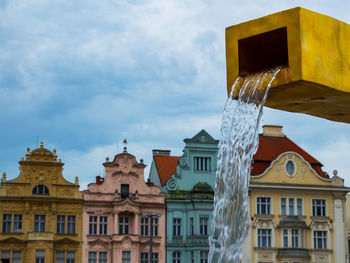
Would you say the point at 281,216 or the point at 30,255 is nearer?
the point at 30,255

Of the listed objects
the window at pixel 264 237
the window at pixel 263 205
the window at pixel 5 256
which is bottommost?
the window at pixel 5 256

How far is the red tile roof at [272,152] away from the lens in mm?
48750

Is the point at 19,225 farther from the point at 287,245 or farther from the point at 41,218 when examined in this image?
the point at 287,245

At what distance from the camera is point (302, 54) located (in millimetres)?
5238

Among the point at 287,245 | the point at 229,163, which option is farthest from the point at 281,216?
the point at 229,163

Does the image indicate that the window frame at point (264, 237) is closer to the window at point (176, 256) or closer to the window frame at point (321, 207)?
the window frame at point (321, 207)

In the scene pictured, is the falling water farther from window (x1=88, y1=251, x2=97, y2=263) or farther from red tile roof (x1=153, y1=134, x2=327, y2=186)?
red tile roof (x1=153, y1=134, x2=327, y2=186)

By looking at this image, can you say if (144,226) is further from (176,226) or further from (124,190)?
(124,190)

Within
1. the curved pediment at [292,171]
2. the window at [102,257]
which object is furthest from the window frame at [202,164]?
the window at [102,257]

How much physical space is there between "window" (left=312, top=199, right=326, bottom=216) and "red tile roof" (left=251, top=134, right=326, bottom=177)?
2.36 meters

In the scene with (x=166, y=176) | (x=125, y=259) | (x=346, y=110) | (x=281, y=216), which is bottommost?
(x=346, y=110)

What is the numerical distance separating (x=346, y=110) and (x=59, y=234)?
3921 cm

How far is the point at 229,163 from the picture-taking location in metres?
8.77

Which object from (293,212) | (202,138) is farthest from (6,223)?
(293,212)
